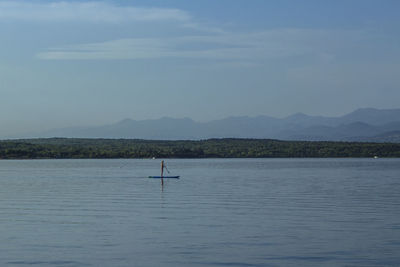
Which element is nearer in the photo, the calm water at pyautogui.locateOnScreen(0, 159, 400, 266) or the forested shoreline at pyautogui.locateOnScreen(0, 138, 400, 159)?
the calm water at pyautogui.locateOnScreen(0, 159, 400, 266)

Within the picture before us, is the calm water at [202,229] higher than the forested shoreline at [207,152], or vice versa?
the forested shoreline at [207,152]

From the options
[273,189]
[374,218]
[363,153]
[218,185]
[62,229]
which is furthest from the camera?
[363,153]

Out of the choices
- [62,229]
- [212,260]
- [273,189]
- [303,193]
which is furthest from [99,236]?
[273,189]

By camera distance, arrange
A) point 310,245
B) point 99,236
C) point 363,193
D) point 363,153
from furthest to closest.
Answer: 1. point 363,153
2. point 363,193
3. point 99,236
4. point 310,245

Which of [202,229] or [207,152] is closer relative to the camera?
[202,229]

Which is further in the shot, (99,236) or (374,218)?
(374,218)

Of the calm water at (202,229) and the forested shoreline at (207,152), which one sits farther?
the forested shoreline at (207,152)

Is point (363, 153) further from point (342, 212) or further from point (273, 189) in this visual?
point (342, 212)

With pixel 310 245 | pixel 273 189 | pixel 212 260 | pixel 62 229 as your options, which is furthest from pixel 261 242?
pixel 273 189

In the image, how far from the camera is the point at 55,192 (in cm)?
4453

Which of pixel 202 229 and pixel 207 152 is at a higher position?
pixel 207 152

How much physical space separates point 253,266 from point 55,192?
92.3ft

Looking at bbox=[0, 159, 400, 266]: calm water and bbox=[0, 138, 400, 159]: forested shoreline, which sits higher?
bbox=[0, 138, 400, 159]: forested shoreline

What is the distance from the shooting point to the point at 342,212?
30.9 metres
